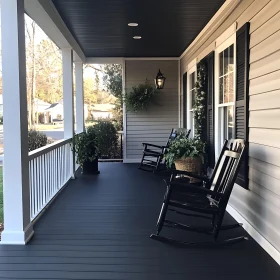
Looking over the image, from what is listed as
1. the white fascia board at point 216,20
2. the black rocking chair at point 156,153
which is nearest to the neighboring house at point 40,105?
the black rocking chair at point 156,153

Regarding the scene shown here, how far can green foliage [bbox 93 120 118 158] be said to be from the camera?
8953mm

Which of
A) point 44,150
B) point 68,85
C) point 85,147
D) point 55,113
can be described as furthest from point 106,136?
point 55,113

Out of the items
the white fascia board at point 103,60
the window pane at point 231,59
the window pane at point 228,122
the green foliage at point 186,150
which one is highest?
the white fascia board at point 103,60

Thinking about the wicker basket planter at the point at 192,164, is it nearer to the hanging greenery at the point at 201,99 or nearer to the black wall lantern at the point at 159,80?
the hanging greenery at the point at 201,99

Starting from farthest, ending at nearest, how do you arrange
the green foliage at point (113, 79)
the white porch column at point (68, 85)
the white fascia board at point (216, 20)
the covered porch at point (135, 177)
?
1. the green foliage at point (113, 79)
2. the white porch column at point (68, 85)
3. the white fascia board at point (216, 20)
4. the covered porch at point (135, 177)

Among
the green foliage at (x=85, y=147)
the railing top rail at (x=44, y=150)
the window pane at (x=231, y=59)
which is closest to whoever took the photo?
the railing top rail at (x=44, y=150)

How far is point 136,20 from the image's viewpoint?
5.23 meters

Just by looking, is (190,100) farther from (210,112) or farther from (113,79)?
(113,79)

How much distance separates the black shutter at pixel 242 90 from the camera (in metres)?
3.75

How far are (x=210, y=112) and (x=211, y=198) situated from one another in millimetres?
2345

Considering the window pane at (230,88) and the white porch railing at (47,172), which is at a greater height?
the window pane at (230,88)

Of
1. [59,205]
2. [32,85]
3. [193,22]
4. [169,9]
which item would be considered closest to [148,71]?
[193,22]

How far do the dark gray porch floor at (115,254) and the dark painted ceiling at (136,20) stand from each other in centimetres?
251

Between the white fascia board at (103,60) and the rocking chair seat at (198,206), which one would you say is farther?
the white fascia board at (103,60)
